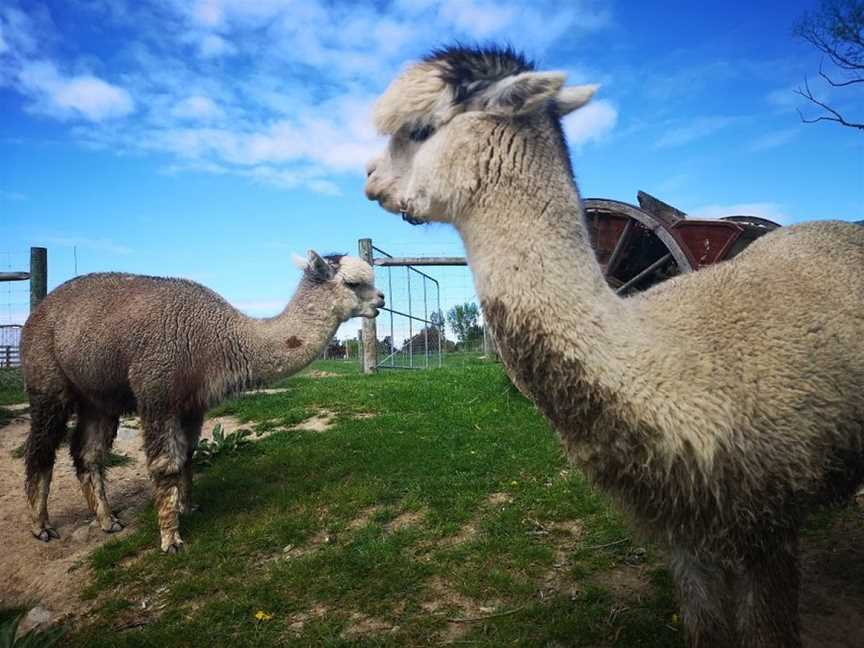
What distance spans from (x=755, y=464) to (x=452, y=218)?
1395 mm

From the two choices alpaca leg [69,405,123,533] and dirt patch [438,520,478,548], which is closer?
dirt patch [438,520,478,548]

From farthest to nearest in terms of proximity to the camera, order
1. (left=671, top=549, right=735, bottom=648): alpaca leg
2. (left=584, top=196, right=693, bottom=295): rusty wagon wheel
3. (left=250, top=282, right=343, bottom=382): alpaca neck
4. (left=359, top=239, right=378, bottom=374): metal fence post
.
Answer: (left=359, top=239, right=378, bottom=374): metal fence post, (left=584, top=196, right=693, bottom=295): rusty wagon wheel, (left=250, top=282, right=343, bottom=382): alpaca neck, (left=671, top=549, right=735, bottom=648): alpaca leg

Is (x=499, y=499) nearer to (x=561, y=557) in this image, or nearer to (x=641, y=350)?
(x=561, y=557)

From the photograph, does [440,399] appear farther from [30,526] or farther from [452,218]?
[452,218]

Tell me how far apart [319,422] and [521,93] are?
6537mm

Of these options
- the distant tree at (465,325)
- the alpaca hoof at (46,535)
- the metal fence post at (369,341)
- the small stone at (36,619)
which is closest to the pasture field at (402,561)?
the small stone at (36,619)

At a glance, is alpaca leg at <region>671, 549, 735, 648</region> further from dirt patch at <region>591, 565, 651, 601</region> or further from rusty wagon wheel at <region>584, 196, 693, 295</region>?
rusty wagon wheel at <region>584, 196, 693, 295</region>

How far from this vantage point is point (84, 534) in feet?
18.0

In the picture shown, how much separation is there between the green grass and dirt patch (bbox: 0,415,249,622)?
23 cm

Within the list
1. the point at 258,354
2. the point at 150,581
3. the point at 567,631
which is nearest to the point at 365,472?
the point at 258,354

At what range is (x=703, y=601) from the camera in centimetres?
265

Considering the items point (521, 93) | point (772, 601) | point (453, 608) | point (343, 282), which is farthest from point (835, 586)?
point (343, 282)

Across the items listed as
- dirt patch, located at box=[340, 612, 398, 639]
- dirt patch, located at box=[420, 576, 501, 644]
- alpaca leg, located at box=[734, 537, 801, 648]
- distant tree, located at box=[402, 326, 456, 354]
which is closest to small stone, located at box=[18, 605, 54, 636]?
dirt patch, located at box=[340, 612, 398, 639]

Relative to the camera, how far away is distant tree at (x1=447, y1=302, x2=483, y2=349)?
822 inches
